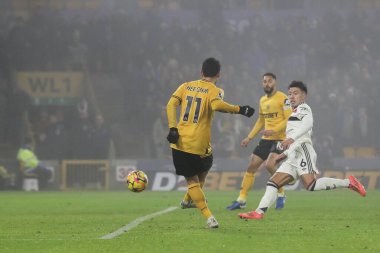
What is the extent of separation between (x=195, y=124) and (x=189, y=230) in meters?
1.15

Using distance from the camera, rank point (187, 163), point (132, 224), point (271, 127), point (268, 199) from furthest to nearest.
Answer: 1. point (271, 127)
2. point (268, 199)
3. point (132, 224)
4. point (187, 163)

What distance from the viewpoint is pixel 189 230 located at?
8.75 metres

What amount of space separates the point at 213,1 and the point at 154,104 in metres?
4.32

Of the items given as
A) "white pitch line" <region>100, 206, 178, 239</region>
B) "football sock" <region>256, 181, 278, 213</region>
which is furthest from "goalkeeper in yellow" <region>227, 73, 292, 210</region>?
"football sock" <region>256, 181, 278, 213</region>

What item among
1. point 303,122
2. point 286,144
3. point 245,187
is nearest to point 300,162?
point 303,122

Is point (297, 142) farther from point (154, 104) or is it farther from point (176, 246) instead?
point (154, 104)

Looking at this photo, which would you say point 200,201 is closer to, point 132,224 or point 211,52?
point 132,224

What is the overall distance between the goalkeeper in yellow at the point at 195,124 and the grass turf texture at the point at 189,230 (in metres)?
0.61

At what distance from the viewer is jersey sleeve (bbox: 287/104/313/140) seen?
9.83 m

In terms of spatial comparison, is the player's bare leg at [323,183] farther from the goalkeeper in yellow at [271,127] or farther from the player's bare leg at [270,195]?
the goalkeeper in yellow at [271,127]

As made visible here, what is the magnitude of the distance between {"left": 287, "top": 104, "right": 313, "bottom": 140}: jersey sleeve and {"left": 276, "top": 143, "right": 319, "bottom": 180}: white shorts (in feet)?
Answer: 0.79

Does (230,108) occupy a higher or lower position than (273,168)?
higher

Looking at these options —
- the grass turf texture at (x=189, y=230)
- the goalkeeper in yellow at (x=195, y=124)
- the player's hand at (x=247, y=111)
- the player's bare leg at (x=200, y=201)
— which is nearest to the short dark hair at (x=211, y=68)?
the goalkeeper in yellow at (x=195, y=124)

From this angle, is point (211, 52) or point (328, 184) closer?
point (328, 184)
